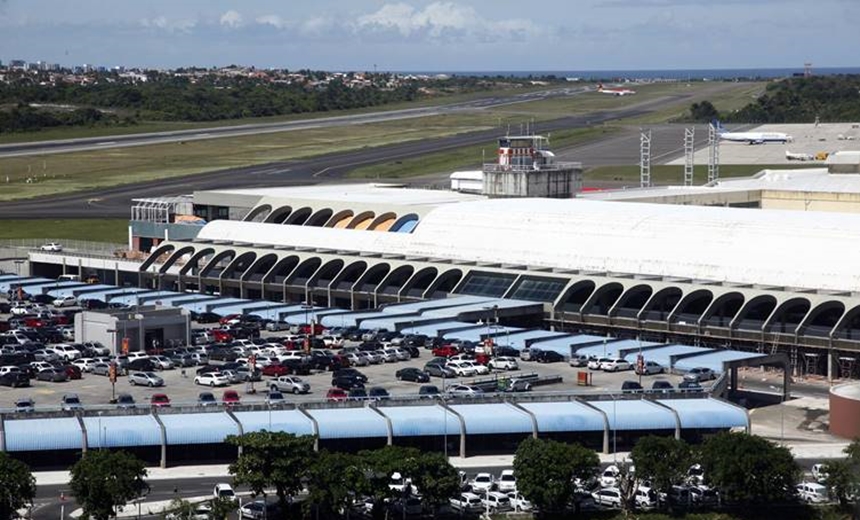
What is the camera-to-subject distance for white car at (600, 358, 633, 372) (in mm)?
68562

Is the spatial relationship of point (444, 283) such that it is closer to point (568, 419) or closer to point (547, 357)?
point (547, 357)

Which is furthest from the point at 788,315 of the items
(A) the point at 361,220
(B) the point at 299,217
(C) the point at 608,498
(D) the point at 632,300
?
(B) the point at 299,217

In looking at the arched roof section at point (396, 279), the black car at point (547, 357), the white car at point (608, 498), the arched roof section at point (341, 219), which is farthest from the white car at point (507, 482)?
the arched roof section at point (341, 219)

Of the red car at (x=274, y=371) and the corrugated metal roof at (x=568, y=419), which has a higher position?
the corrugated metal roof at (x=568, y=419)

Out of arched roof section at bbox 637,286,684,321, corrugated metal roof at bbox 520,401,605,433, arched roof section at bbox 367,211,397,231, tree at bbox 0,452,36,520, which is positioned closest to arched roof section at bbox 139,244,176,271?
arched roof section at bbox 367,211,397,231

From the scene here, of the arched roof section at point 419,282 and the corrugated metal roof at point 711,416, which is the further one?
the arched roof section at point 419,282

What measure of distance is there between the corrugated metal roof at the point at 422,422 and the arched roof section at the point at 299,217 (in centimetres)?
4576

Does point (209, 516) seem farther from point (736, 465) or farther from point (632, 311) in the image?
point (632, 311)

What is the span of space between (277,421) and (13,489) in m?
11.3

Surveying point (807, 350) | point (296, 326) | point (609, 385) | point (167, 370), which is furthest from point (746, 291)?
point (167, 370)

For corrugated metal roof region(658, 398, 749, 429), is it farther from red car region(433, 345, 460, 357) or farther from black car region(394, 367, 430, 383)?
red car region(433, 345, 460, 357)

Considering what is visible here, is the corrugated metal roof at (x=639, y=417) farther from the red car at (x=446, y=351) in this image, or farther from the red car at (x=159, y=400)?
the red car at (x=159, y=400)

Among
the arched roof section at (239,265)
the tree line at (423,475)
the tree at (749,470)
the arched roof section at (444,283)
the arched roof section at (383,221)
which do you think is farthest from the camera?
the arched roof section at (383,221)

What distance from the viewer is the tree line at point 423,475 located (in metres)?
47.4
